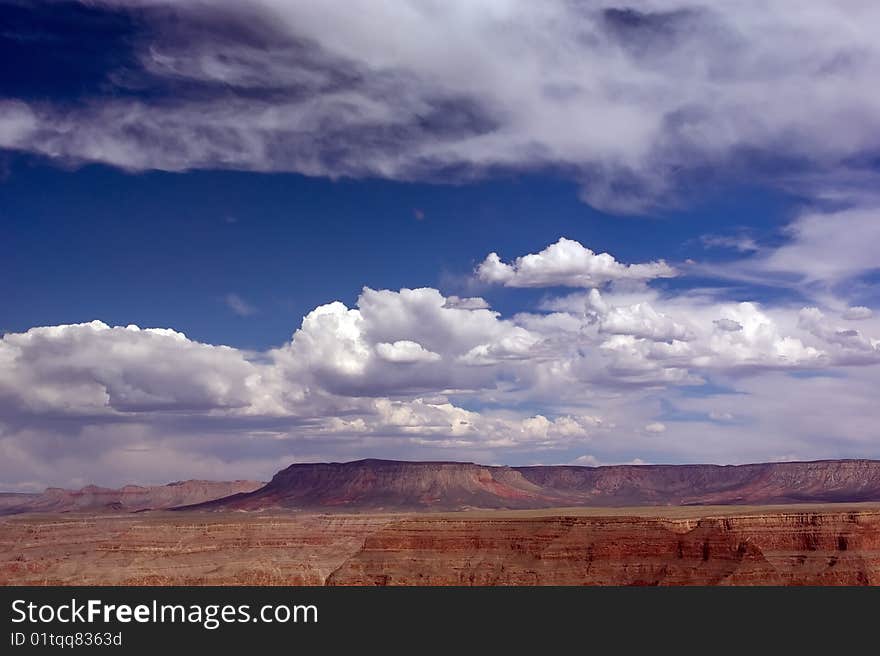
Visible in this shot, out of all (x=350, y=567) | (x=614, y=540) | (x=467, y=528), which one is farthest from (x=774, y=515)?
(x=350, y=567)

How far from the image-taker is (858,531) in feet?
543

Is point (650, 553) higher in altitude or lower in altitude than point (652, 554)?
higher

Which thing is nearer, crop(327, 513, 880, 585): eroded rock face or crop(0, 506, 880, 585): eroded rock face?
crop(327, 513, 880, 585): eroded rock face

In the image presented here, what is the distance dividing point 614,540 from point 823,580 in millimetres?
33142

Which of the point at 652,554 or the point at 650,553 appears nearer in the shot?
the point at 652,554

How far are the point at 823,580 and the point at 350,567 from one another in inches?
3290

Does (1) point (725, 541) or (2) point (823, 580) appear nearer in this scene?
(2) point (823, 580)

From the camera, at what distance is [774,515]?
175250mm

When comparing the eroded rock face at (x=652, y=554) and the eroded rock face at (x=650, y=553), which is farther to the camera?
the eroded rock face at (x=650, y=553)
